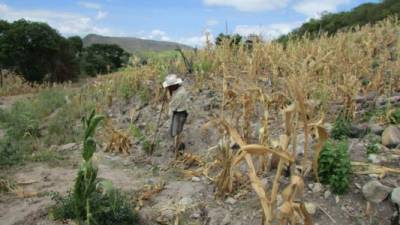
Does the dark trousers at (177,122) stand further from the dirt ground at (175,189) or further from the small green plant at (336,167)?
the small green plant at (336,167)

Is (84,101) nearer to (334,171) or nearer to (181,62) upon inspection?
(181,62)

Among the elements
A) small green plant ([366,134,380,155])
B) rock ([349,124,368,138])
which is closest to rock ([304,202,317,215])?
small green plant ([366,134,380,155])

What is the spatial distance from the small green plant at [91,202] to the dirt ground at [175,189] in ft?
0.60

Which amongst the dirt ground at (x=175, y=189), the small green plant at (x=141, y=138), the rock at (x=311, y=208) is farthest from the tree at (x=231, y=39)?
the rock at (x=311, y=208)

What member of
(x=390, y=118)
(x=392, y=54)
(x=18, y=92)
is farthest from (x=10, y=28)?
(x=390, y=118)

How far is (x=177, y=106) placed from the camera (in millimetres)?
5031

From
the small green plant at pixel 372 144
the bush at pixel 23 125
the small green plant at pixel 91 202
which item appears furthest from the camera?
the bush at pixel 23 125

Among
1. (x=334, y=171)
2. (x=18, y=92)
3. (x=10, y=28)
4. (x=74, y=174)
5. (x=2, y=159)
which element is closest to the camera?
(x=334, y=171)

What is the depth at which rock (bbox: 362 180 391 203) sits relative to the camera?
11.3 feet

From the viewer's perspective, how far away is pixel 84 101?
805 centimetres

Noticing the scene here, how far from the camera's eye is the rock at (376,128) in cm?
441

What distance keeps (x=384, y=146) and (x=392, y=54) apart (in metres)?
3.16

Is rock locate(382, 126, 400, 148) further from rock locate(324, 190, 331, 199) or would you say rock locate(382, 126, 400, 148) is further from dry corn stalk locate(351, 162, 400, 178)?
rock locate(324, 190, 331, 199)

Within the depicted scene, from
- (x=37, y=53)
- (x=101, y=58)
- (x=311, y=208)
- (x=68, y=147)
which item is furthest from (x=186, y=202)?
(x=101, y=58)
